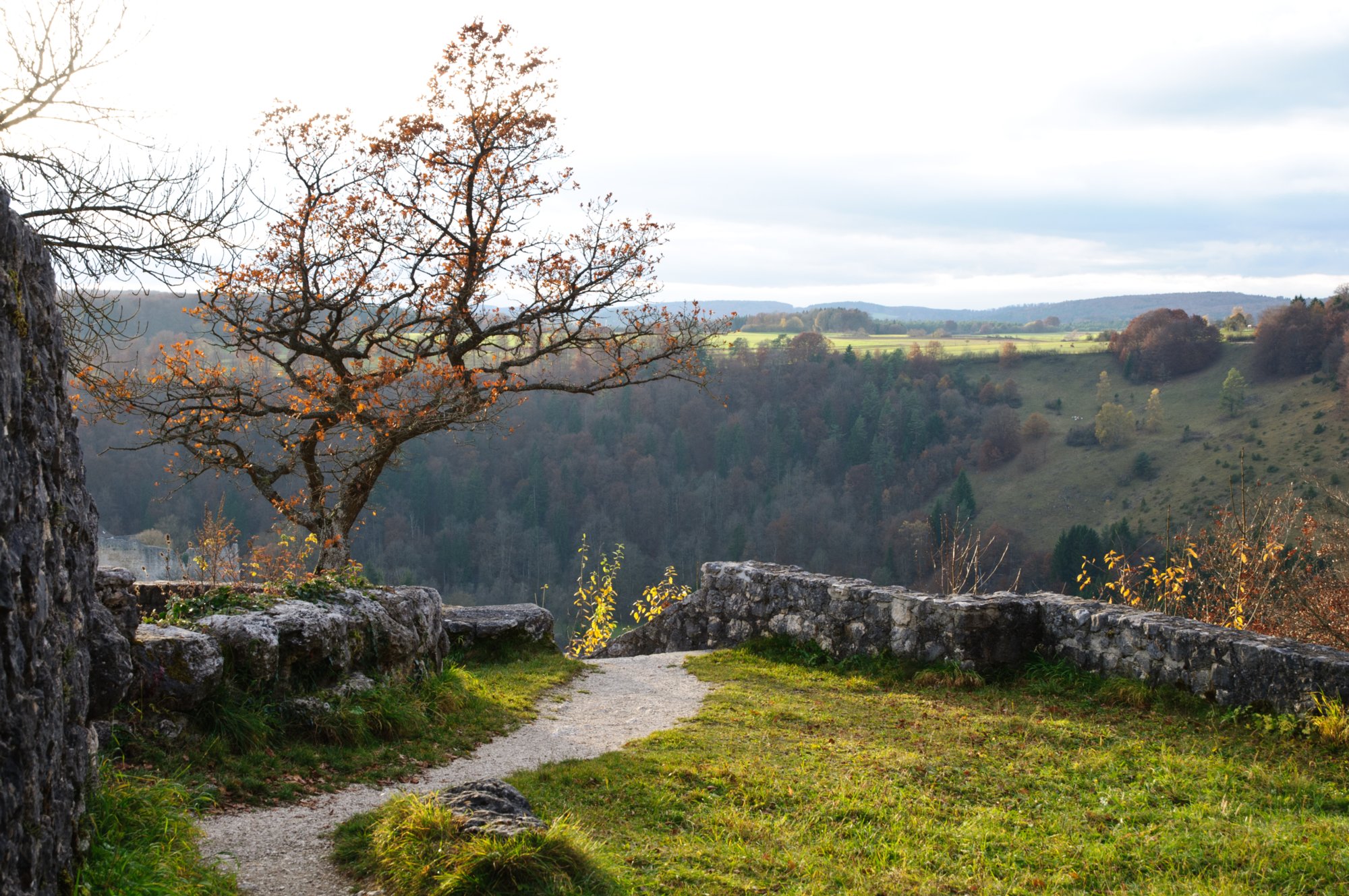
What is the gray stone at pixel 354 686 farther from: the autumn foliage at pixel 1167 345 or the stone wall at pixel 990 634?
the autumn foliage at pixel 1167 345

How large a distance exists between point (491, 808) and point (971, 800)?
3.00 meters

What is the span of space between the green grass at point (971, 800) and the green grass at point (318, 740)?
1051mm

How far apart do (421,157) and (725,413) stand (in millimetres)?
64340

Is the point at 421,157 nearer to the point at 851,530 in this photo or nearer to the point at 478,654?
the point at 478,654

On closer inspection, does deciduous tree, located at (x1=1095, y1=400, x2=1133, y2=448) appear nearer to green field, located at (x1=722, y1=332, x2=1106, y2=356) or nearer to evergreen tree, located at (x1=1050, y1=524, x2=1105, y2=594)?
green field, located at (x1=722, y1=332, x2=1106, y2=356)

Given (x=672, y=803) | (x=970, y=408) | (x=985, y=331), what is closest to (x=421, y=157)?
(x=672, y=803)

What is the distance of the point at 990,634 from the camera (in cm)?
909

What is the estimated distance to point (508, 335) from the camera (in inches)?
502

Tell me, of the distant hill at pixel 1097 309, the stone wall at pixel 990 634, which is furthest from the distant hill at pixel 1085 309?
the stone wall at pixel 990 634

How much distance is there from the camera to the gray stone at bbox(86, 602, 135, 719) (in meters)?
4.46

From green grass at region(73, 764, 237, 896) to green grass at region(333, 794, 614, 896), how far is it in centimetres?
64

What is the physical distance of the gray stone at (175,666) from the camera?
5.41m

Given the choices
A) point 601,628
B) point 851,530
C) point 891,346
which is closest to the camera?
point 601,628

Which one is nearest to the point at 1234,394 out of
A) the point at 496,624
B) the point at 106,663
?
the point at 496,624
